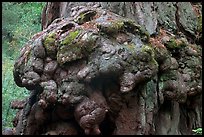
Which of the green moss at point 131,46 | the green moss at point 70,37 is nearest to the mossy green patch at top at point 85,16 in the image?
the green moss at point 70,37

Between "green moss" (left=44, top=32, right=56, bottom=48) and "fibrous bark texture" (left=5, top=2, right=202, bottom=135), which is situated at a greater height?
"green moss" (left=44, top=32, right=56, bottom=48)

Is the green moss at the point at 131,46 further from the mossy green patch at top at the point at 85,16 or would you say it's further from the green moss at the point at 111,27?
the mossy green patch at top at the point at 85,16

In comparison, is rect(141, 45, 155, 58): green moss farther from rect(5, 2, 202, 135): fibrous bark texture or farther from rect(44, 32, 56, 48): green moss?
rect(44, 32, 56, 48): green moss

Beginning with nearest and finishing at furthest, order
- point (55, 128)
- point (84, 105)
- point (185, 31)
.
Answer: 1. point (84, 105)
2. point (55, 128)
3. point (185, 31)

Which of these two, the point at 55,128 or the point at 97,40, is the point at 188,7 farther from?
the point at 55,128

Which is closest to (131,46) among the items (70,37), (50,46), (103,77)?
(103,77)

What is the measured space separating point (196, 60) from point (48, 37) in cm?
166

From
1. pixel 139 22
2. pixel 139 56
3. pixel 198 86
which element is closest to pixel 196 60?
pixel 198 86

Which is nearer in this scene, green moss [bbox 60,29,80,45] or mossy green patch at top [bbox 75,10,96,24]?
green moss [bbox 60,29,80,45]

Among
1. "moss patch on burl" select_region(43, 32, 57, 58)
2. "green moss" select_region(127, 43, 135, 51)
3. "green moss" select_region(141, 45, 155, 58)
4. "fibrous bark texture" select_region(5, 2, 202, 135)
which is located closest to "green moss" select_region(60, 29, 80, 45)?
"fibrous bark texture" select_region(5, 2, 202, 135)

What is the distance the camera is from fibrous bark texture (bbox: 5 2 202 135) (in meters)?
3.74

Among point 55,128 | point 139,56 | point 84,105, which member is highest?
point 139,56

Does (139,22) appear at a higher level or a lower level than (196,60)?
higher

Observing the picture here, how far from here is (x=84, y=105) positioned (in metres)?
3.71
